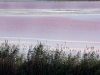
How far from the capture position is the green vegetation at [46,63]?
596 centimetres

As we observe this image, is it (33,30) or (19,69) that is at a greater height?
(33,30)

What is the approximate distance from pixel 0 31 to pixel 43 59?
685cm

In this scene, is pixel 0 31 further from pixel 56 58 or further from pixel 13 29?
pixel 56 58

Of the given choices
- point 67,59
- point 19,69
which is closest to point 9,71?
point 19,69

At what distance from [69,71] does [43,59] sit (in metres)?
0.63

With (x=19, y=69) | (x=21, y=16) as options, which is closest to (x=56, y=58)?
(x=19, y=69)

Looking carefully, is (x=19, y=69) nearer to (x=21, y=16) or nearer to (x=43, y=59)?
(x=43, y=59)

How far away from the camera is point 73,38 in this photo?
1103 centimetres

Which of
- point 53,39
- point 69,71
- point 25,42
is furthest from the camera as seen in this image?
point 53,39

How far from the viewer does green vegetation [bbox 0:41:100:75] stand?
235 inches

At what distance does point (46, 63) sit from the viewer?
19.9 ft

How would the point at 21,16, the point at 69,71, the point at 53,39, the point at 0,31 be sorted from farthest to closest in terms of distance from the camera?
the point at 21,16
the point at 0,31
the point at 53,39
the point at 69,71

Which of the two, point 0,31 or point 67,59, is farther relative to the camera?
point 0,31

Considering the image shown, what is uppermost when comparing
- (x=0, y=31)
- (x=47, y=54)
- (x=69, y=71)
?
(x=0, y=31)
